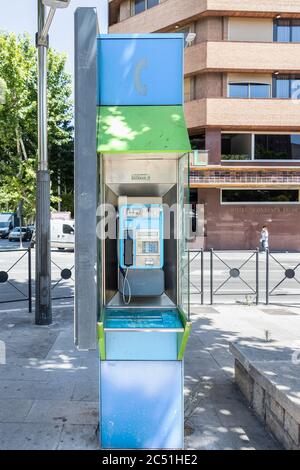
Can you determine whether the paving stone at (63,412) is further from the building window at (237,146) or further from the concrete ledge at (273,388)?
the building window at (237,146)

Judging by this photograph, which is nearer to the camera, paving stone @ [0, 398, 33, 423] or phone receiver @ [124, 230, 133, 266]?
paving stone @ [0, 398, 33, 423]

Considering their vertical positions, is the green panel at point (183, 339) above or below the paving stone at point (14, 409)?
above

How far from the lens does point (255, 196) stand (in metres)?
25.7

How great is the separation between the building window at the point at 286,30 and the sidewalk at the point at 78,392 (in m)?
22.0

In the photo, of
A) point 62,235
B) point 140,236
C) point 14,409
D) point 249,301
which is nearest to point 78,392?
point 14,409

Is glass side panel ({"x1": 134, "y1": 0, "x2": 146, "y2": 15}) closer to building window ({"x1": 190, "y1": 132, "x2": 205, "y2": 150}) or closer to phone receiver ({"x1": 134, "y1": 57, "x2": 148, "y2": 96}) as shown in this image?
building window ({"x1": 190, "y1": 132, "x2": 205, "y2": 150})

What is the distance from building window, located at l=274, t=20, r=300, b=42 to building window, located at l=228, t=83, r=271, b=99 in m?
2.75

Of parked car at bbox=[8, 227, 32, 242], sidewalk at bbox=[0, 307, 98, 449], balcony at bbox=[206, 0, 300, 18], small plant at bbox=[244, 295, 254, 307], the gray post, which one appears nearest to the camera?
the gray post

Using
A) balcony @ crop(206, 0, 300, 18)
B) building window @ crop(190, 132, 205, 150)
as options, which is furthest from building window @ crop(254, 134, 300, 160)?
balcony @ crop(206, 0, 300, 18)

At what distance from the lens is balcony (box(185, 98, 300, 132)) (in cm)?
2455

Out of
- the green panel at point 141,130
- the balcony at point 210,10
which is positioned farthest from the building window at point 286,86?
the green panel at point 141,130

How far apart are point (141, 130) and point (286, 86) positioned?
2433cm

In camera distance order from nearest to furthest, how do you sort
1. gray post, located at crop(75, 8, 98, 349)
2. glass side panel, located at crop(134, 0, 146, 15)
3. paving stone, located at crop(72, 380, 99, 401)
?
gray post, located at crop(75, 8, 98, 349), paving stone, located at crop(72, 380, 99, 401), glass side panel, located at crop(134, 0, 146, 15)

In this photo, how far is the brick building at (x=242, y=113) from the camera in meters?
24.4
